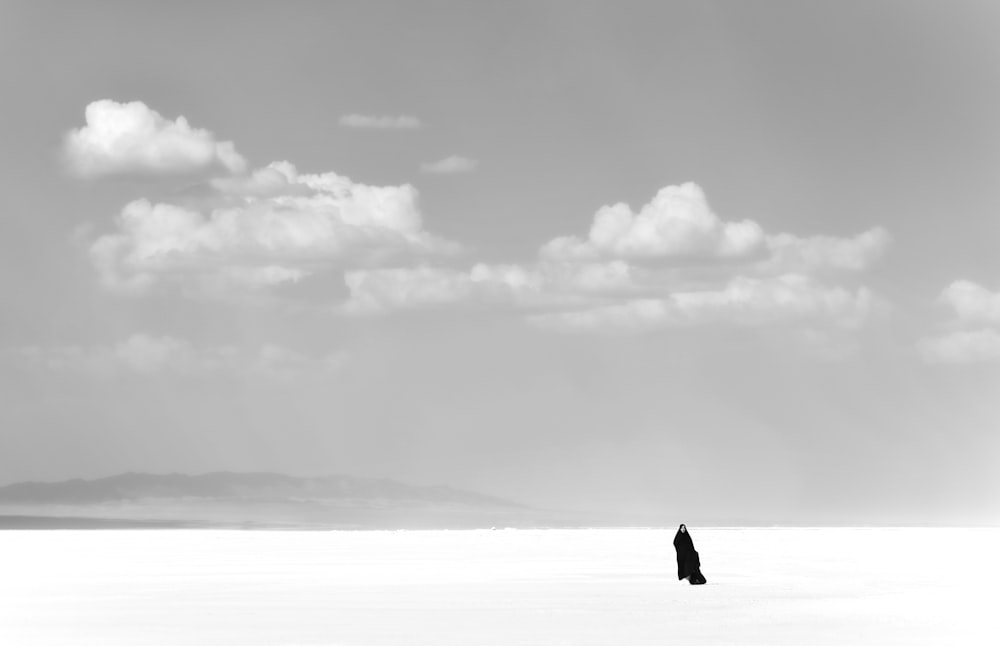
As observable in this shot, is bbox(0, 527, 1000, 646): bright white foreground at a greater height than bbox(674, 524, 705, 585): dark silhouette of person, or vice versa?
bbox(674, 524, 705, 585): dark silhouette of person

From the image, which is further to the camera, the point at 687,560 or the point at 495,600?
the point at 687,560

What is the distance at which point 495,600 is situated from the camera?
42938mm

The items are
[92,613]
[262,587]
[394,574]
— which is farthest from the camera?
[394,574]

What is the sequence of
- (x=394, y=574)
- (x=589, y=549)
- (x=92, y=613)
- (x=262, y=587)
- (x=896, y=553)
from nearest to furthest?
1. (x=92, y=613)
2. (x=262, y=587)
3. (x=394, y=574)
4. (x=896, y=553)
5. (x=589, y=549)

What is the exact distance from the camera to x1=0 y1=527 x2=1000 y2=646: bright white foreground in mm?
32625

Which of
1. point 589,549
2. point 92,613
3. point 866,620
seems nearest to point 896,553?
point 589,549

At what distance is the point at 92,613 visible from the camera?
38594mm

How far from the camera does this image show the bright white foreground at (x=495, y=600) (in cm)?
3262

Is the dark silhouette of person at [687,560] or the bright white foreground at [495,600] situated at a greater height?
the dark silhouette of person at [687,560]

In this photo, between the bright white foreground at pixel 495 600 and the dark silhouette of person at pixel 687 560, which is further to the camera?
the dark silhouette of person at pixel 687 560

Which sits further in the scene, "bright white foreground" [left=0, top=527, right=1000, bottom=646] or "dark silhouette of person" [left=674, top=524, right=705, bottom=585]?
"dark silhouette of person" [left=674, top=524, right=705, bottom=585]

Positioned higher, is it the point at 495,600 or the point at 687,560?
the point at 687,560

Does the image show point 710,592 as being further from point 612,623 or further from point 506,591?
point 612,623

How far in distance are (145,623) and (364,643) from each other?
7446mm
